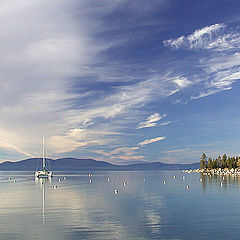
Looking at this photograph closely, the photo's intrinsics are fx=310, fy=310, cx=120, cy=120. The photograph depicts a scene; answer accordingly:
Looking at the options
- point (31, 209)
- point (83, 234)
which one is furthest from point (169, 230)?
point (31, 209)

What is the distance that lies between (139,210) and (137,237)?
1887cm

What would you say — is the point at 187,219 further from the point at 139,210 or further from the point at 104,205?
the point at 104,205

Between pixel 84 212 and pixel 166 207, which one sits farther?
pixel 166 207

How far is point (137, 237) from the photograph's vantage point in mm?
33875

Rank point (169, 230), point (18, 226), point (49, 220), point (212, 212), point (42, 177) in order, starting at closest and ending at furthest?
1. point (169, 230)
2. point (18, 226)
3. point (49, 220)
4. point (212, 212)
5. point (42, 177)

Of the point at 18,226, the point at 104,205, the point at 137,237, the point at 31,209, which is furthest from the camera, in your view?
the point at 104,205

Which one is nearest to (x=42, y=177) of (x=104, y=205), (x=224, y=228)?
(x=104, y=205)

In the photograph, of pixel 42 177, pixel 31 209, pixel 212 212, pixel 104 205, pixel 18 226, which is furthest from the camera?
pixel 42 177

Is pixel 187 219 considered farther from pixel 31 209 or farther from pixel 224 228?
pixel 31 209

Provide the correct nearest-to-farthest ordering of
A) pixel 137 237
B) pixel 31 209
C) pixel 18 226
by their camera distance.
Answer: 1. pixel 137 237
2. pixel 18 226
3. pixel 31 209

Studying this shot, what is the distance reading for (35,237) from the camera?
34438 mm

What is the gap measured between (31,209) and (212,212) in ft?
102

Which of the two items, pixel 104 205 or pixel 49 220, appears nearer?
pixel 49 220

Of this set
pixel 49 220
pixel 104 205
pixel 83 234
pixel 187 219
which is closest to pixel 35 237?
pixel 83 234
